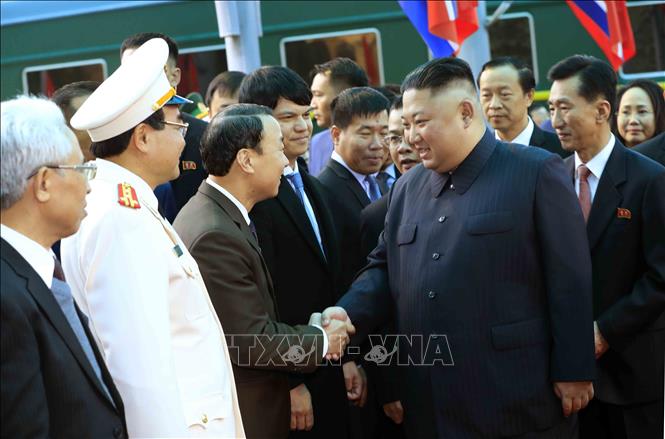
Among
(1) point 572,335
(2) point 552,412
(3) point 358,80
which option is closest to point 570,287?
(1) point 572,335

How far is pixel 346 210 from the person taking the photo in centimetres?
589

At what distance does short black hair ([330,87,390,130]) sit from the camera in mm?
6352

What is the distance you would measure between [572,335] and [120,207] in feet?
6.42

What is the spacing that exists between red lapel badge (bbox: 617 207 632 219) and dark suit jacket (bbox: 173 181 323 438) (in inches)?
63.6

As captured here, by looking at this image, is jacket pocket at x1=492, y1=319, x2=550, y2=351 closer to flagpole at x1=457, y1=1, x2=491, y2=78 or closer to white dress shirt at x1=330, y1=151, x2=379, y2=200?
white dress shirt at x1=330, y1=151, x2=379, y2=200

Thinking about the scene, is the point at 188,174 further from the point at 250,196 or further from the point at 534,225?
the point at 534,225

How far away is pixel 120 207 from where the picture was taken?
3.57 metres

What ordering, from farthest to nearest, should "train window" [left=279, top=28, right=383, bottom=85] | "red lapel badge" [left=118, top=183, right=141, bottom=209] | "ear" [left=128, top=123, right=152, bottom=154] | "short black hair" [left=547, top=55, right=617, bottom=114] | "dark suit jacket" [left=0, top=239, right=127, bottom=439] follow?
"train window" [left=279, top=28, right=383, bottom=85]
"short black hair" [left=547, top=55, right=617, bottom=114]
"ear" [left=128, top=123, right=152, bottom=154]
"red lapel badge" [left=118, top=183, right=141, bottom=209]
"dark suit jacket" [left=0, top=239, right=127, bottom=439]

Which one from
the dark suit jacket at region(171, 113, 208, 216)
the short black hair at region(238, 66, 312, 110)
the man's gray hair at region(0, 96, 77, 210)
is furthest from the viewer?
the dark suit jacket at region(171, 113, 208, 216)

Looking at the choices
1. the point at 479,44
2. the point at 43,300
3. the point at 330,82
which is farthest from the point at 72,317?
the point at 479,44

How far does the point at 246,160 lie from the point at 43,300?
1.71 metres

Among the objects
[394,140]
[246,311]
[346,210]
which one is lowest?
[246,311]

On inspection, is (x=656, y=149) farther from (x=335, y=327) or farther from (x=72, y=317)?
(x=72, y=317)

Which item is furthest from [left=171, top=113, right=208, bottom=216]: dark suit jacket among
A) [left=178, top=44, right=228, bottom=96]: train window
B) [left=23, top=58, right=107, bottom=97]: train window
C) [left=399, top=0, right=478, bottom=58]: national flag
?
[left=23, top=58, right=107, bottom=97]: train window
